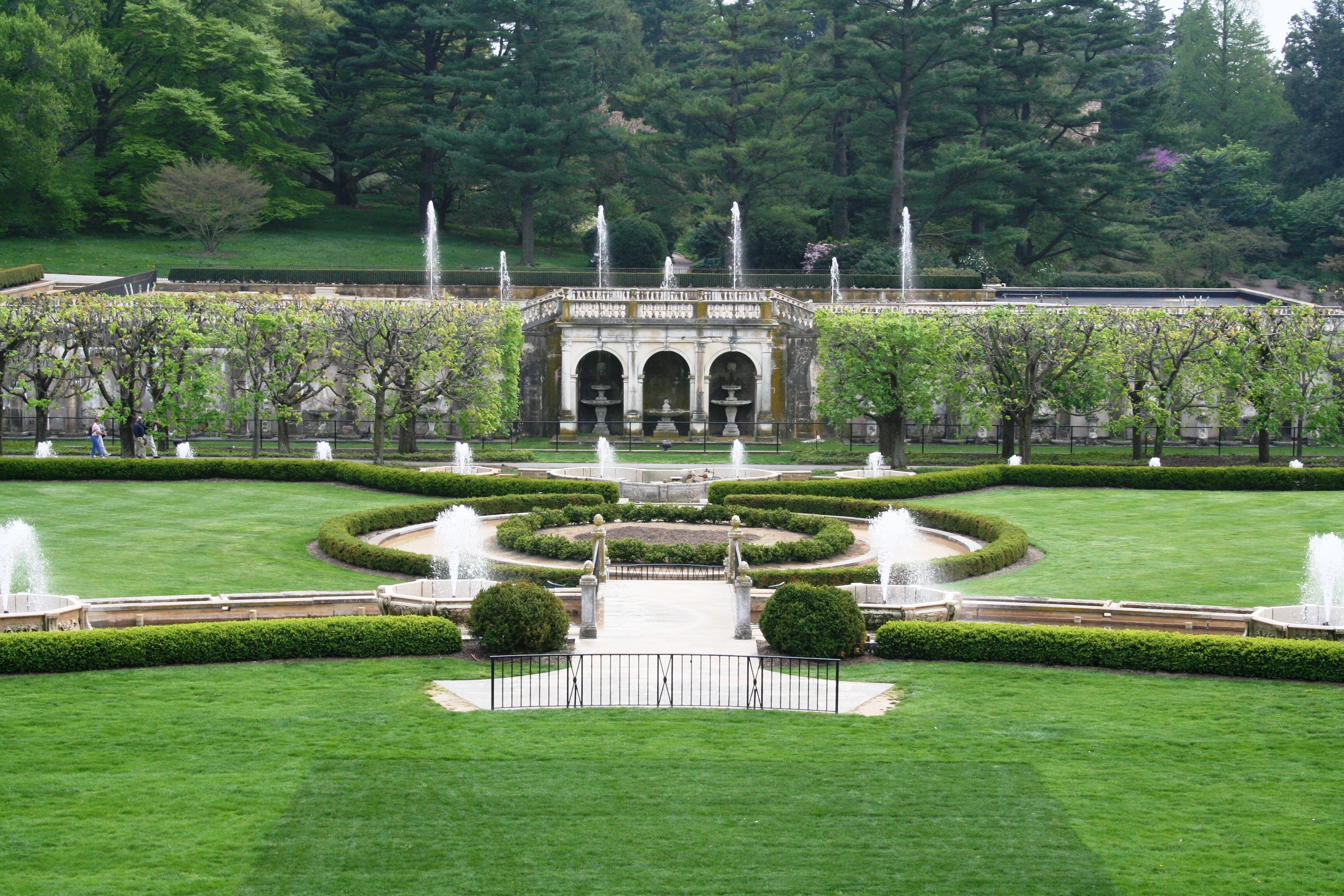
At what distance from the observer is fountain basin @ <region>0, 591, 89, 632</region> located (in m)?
22.8

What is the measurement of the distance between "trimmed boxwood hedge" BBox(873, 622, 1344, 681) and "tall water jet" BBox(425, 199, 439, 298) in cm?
3791

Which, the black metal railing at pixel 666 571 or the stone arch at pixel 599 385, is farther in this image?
the stone arch at pixel 599 385

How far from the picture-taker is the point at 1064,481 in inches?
1720

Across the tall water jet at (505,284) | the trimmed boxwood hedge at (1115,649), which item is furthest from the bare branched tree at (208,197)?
the trimmed boxwood hedge at (1115,649)

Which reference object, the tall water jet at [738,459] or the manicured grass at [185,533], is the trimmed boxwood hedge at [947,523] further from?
the manicured grass at [185,533]

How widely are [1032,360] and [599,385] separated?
2112cm

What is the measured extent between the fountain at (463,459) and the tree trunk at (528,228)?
113 feet

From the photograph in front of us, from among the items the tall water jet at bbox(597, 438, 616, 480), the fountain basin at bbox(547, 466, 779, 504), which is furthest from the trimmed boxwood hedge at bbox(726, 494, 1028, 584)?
the tall water jet at bbox(597, 438, 616, 480)

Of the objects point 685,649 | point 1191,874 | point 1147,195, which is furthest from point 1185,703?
point 1147,195

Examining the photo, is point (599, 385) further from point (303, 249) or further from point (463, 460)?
point (303, 249)

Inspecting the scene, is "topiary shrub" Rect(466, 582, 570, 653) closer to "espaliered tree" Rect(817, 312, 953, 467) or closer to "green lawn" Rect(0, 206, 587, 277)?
"espaliered tree" Rect(817, 312, 953, 467)

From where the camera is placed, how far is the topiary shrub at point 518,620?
22.8 meters

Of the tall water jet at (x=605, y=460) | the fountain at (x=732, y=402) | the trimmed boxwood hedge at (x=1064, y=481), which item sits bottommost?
the trimmed boxwood hedge at (x=1064, y=481)

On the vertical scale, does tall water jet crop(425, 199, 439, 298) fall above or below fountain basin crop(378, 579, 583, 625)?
above
